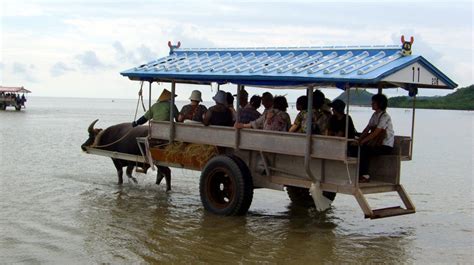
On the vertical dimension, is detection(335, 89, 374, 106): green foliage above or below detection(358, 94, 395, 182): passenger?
above

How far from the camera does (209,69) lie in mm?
9539

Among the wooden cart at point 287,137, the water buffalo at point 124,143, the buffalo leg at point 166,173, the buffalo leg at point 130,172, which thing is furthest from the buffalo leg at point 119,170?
the wooden cart at point 287,137

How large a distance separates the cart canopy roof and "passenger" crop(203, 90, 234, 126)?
491 mm

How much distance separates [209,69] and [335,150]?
8.21 feet

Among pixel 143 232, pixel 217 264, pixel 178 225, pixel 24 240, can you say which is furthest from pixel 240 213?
pixel 24 240

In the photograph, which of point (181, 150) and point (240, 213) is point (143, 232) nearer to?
point (240, 213)

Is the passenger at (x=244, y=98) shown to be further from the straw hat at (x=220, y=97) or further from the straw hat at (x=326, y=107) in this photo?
the straw hat at (x=326, y=107)

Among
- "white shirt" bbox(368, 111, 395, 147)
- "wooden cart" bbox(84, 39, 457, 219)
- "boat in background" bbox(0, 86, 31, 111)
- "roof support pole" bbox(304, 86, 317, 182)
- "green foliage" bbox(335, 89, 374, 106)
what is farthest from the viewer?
"boat in background" bbox(0, 86, 31, 111)

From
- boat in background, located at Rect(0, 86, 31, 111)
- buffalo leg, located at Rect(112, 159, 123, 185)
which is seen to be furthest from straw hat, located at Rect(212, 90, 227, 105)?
boat in background, located at Rect(0, 86, 31, 111)

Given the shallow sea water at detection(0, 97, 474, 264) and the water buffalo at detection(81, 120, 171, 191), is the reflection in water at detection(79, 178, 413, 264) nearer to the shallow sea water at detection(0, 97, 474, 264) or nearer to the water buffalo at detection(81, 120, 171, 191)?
the shallow sea water at detection(0, 97, 474, 264)

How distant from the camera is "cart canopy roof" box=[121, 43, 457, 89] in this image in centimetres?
783

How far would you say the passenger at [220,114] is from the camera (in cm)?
967

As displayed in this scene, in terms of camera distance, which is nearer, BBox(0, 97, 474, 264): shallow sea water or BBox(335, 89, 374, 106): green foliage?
BBox(0, 97, 474, 264): shallow sea water

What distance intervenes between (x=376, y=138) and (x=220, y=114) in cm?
249
